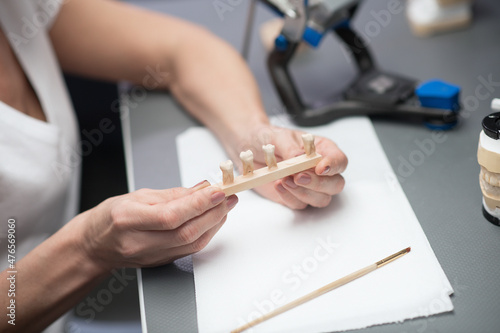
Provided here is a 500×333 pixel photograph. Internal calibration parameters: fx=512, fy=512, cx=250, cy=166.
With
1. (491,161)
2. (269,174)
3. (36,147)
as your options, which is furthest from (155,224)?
(491,161)

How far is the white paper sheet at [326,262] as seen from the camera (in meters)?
0.60

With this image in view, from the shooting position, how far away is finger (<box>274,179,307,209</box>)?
0.70 meters

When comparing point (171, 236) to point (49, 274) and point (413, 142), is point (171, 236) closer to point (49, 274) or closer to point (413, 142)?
point (49, 274)

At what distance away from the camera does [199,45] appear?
96cm

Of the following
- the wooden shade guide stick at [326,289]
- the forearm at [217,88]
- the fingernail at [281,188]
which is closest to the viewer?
the wooden shade guide stick at [326,289]

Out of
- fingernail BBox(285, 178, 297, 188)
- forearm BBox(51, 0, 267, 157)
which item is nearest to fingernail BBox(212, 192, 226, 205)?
fingernail BBox(285, 178, 297, 188)

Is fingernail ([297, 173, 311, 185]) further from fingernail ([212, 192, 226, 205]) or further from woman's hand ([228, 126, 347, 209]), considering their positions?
fingernail ([212, 192, 226, 205])

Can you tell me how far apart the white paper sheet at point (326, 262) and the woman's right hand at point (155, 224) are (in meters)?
0.06

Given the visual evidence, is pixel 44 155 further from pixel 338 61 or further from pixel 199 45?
pixel 338 61

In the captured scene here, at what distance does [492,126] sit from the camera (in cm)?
62

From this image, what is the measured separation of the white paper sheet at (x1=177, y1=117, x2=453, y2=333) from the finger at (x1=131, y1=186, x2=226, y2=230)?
0.30 ft

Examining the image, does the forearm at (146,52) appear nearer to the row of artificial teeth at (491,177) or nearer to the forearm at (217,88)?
the forearm at (217,88)

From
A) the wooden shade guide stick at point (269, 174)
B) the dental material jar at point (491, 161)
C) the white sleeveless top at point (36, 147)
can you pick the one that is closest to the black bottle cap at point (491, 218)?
the dental material jar at point (491, 161)

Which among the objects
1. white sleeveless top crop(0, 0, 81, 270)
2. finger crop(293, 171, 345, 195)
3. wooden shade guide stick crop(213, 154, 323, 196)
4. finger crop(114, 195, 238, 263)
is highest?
white sleeveless top crop(0, 0, 81, 270)
